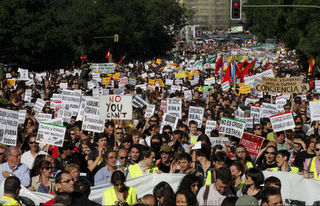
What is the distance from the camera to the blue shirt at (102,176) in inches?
259

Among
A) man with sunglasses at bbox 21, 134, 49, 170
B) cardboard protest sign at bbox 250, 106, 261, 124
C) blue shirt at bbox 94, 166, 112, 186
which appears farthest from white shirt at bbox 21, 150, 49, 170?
cardboard protest sign at bbox 250, 106, 261, 124

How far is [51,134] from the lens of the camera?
792 cm

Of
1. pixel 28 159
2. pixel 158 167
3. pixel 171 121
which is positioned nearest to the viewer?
pixel 158 167

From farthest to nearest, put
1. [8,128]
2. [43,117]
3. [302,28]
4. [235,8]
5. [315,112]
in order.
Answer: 1. [302,28]
2. [235,8]
3. [43,117]
4. [315,112]
5. [8,128]

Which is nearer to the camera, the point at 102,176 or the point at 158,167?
the point at 102,176

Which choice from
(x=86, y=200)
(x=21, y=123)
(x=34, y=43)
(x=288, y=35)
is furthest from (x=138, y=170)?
(x=34, y=43)

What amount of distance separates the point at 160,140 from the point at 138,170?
1320 mm

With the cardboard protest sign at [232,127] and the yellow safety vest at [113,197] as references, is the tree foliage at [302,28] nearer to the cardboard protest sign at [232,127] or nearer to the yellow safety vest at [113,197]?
the cardboard protest sign at [232,127]

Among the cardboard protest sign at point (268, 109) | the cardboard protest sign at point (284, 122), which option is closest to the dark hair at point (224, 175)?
the cardboard protest sign at point (284, 122)

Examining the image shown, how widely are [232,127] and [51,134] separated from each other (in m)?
3.39

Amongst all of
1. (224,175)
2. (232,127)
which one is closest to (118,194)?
(224,175)

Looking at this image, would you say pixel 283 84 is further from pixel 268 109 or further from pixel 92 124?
pixel 92 124

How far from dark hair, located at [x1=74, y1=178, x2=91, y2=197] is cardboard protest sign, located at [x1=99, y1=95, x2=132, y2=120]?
3286 mm

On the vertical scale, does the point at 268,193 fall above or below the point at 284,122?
below
